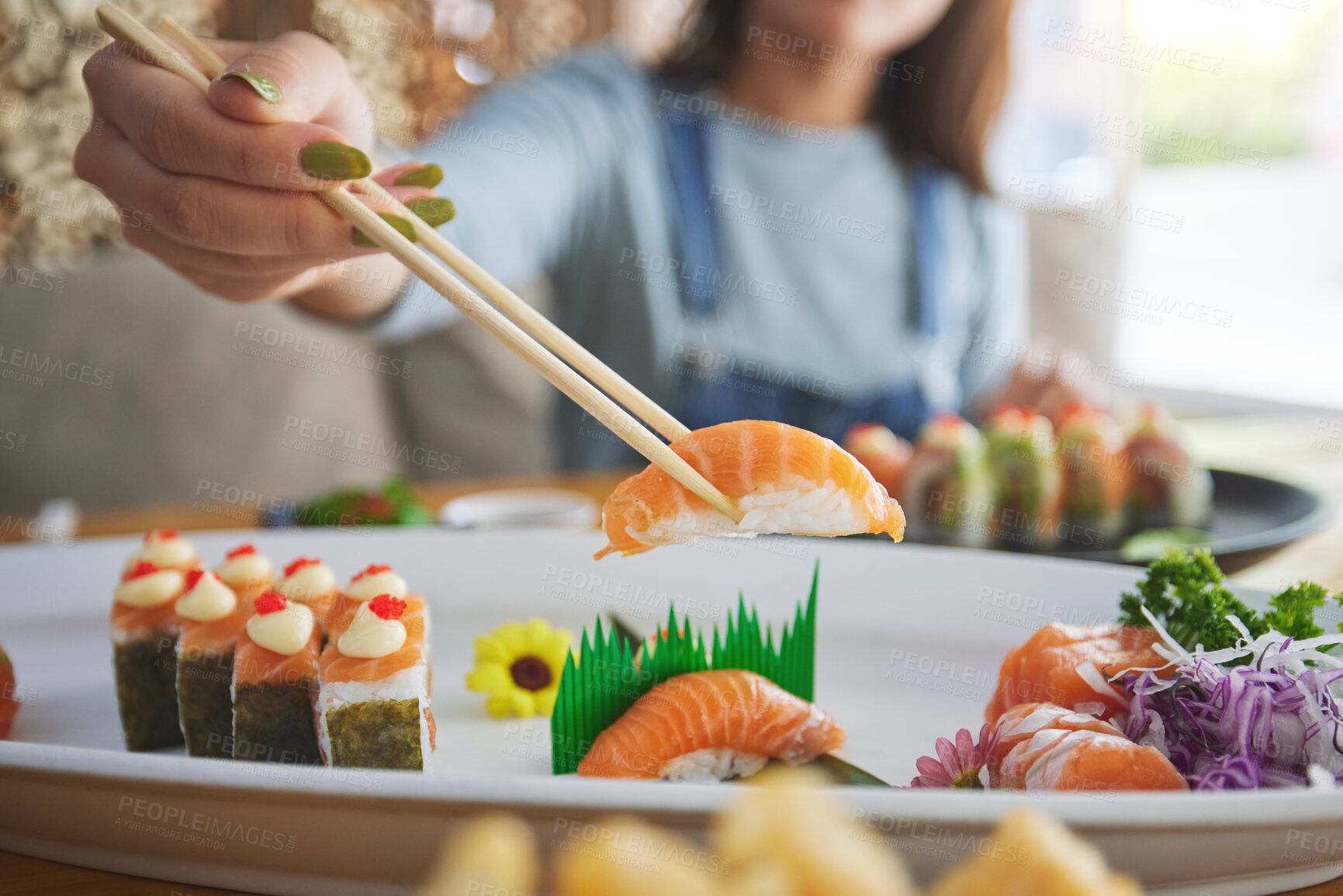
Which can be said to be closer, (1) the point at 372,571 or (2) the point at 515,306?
(2) the point at 515,306

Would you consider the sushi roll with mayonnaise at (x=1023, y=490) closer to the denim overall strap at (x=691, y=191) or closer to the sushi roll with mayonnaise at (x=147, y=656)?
the denim overall strap at (x=691, y=191)

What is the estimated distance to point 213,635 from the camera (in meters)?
0.99

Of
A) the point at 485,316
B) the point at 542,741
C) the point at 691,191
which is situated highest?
the point at 691,191

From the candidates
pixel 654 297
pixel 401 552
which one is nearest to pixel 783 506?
pixel 401 552

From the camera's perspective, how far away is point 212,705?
0.98m

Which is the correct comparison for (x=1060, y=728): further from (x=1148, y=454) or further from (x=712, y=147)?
(x=712, y=147)

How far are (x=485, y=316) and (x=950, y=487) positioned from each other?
118 centimetres

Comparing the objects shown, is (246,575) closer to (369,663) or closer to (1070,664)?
(369,663)

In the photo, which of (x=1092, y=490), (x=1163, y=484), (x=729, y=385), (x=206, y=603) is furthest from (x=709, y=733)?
(x=729, y=385)

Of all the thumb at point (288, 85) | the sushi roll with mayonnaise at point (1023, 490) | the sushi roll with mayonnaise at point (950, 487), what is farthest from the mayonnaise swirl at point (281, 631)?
the sushi roll with mayonnaise at point (1023, 490)

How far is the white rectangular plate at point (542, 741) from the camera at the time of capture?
1.97 ft

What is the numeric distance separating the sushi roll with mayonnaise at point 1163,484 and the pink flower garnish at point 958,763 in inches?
44.6

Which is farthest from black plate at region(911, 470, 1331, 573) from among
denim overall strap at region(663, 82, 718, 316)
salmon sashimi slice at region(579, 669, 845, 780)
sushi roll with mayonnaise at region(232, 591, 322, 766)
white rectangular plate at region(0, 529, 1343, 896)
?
denim overall strap at region(663, 82, 718, 316)

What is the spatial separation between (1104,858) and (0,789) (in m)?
0.79
